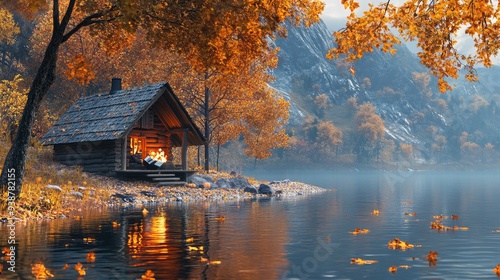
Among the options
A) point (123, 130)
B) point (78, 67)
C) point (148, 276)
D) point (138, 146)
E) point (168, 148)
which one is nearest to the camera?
point (148, 276)

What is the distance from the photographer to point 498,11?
47.4 ft

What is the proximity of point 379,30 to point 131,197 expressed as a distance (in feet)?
63.7

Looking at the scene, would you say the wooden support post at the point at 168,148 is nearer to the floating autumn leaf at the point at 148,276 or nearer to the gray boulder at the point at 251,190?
the gray boulder at the point at 251,190

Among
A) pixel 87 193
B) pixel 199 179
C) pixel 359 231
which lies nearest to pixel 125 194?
pixel 87 193

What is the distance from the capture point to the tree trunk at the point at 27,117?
851 inches

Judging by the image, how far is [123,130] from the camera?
3556 cm

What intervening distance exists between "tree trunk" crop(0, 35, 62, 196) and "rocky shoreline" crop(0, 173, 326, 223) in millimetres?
1123

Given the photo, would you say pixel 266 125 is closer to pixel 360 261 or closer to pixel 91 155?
pixel 91 155

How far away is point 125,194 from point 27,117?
11.4 metres

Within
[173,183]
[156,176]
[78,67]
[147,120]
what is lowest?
[173,183]

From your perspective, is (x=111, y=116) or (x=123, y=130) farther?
(x=111, y=116)

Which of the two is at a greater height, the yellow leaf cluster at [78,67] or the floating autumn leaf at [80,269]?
the yellow leaf cluster at [78,67]

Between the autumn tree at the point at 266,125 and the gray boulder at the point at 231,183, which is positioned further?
the autumn tree at the point at 266,125

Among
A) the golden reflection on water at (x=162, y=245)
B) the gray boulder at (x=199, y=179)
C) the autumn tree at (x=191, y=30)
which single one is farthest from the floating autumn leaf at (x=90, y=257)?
the gray boulder at (x=199, y=179)
